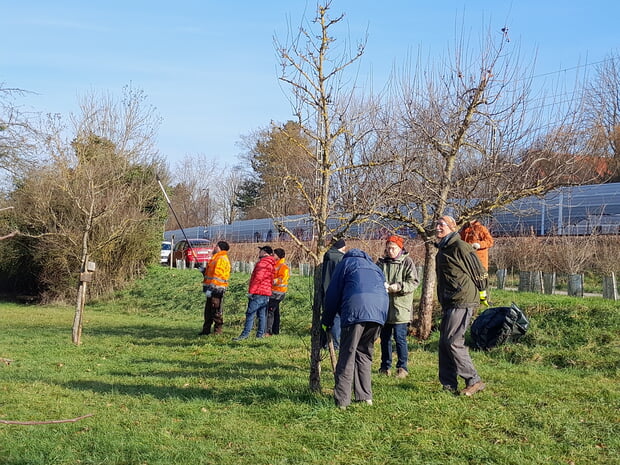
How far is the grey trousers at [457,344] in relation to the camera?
7.46 m

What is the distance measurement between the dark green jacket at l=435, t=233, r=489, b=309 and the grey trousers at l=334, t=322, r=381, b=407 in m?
1.05

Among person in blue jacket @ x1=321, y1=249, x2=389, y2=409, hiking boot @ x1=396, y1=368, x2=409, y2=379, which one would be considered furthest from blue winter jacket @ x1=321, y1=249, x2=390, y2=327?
hiking boot @ x1=396, y1=368, x2=409, y2=379

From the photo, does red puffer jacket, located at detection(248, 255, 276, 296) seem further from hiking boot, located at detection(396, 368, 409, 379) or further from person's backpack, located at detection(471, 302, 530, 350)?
hiking boot, located at detection(396, 368, 409, 379)

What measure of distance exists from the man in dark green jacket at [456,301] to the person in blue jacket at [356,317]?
0.87 metres

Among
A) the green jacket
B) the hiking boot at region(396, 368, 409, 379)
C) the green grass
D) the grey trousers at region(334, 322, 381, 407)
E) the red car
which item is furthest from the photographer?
the red car

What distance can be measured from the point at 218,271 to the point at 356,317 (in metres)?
7.65

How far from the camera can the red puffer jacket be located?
1335 cm

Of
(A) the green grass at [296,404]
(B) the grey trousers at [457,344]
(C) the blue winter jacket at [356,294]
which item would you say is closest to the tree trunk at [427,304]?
(A) the green grass at [296,404]

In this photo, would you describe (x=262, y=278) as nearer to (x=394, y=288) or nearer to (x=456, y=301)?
(x=394, y=288)

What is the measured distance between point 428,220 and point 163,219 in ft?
60.9

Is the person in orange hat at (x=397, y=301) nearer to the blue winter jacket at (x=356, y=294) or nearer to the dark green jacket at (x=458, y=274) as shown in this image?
the dark green jacket at (x=458, y=274)

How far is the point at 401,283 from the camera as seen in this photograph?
923 cm

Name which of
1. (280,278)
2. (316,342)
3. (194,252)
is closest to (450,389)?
(316,342)

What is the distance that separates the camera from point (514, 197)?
1191 cm
